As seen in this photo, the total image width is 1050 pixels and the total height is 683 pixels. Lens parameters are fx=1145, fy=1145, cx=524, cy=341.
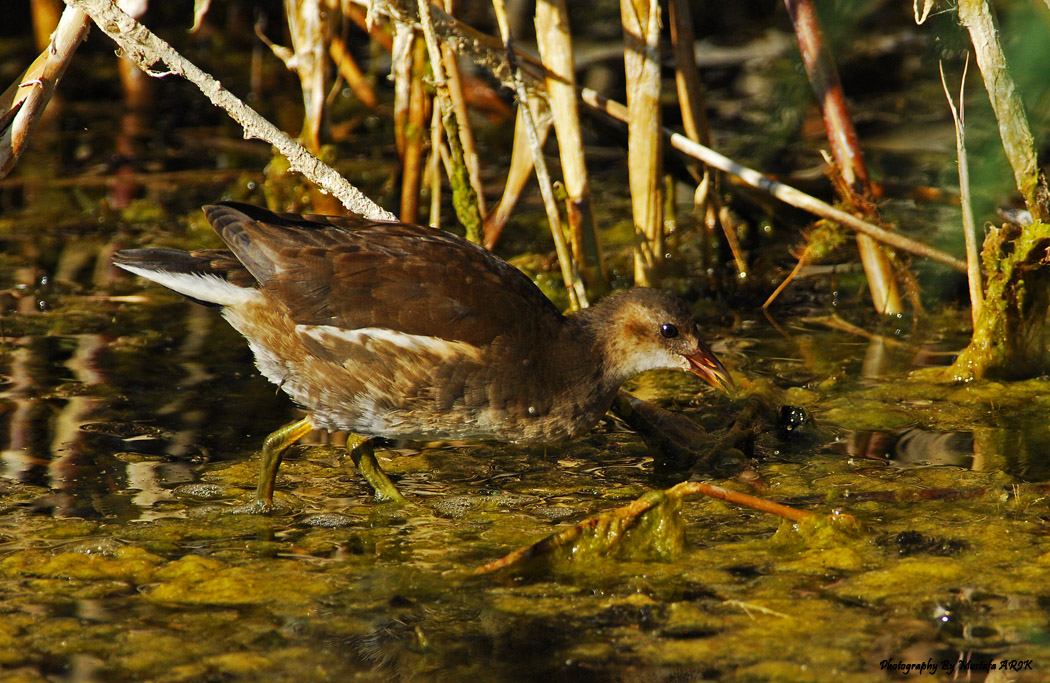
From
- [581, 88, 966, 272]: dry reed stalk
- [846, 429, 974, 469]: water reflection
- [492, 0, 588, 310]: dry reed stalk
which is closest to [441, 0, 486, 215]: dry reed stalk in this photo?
[492, 0, 588, 310]: dry reed stalk

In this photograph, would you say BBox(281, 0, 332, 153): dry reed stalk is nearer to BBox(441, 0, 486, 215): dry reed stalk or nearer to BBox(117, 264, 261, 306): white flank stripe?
BBox(441, 0, 486, 215): dry reed stalk

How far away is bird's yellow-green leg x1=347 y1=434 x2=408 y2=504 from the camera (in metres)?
3.92

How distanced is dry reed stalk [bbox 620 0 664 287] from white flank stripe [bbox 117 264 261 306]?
1.92 m

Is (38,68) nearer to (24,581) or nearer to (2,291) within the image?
(24,581)

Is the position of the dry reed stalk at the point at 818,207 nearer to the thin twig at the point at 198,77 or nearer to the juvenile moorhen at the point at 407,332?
the juvenile moorhen at the point at 407,332

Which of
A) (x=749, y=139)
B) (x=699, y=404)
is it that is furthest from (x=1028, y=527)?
(x=749, y=139)

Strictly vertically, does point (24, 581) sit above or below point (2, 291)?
below

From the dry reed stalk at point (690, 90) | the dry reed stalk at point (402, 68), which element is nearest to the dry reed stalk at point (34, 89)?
the dry reed stalk at point (402, 68)

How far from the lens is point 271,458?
3.90 meters

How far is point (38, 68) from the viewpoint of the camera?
3.82 metres

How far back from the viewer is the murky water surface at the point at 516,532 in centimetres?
293

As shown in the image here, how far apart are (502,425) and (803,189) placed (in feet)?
9.50

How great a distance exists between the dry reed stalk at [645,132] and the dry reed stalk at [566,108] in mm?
254

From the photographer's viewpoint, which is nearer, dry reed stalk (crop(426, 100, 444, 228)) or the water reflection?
the water reflection
